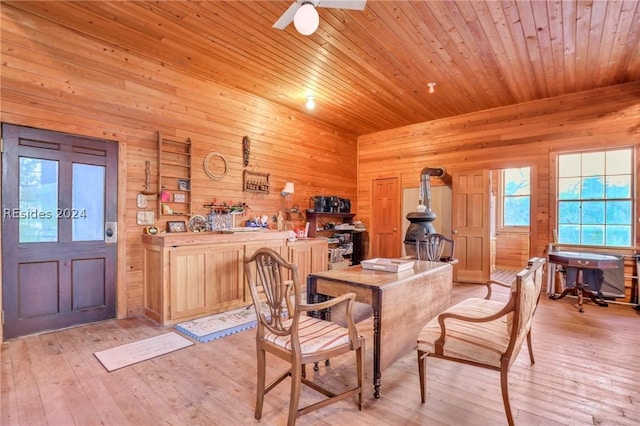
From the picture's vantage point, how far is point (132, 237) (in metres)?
3.76

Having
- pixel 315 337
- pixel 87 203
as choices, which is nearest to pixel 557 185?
pixel 315 337

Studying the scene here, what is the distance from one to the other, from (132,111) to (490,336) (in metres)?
4.24

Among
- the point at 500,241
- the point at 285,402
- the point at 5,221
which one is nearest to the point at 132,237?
the point at 5,221

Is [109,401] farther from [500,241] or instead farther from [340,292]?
[500,241]

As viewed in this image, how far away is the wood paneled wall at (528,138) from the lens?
4.59m

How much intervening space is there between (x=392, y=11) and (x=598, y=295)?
15.2ft

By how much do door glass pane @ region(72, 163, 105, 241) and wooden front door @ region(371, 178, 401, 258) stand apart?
504 centimetres

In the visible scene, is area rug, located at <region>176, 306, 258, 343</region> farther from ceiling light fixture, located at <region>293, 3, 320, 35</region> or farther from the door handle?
ceiling light fixture, located at <region>293, 3, 320, 35</region>

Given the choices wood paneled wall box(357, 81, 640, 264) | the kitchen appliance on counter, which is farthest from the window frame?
the kitchen appliance on counter

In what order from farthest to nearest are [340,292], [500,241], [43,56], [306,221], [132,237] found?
1. [500,241]
2. [306,221]
3. [132,237]
4. [43,56]
5. [340,292]

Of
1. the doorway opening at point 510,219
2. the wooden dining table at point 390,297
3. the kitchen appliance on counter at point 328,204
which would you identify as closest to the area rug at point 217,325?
the wooden dining table at point 390,297

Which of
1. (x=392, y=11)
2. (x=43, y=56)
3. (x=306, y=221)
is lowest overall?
(x=306, y=221)

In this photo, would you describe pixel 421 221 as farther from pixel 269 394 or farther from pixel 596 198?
pixel 269 394

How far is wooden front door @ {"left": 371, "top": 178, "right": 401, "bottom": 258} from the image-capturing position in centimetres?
665
